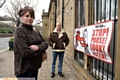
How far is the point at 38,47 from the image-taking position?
8.95 ft

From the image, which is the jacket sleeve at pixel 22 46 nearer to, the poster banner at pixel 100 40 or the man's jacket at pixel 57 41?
the poster banner at pixel 100 40

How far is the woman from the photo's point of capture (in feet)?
8.55

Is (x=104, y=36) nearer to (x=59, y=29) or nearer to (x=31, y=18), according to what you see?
(x=31, y=18)

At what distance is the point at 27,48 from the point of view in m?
2.61

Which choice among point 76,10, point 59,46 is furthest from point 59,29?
point 76,10

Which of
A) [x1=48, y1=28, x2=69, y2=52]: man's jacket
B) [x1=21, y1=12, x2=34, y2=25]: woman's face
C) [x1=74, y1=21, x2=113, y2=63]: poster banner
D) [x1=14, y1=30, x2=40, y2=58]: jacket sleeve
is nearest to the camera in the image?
[x1=14, y1=30, x2=40, y2=58]: jacket sleeve

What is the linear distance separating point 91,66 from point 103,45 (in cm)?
138

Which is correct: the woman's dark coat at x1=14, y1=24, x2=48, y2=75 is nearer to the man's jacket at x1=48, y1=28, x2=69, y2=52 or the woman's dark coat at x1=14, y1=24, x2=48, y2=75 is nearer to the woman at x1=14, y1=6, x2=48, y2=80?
the woman at x1=14, y1=6, x2=48, y2=80

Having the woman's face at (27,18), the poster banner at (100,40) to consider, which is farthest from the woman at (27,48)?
the poster banner at (100,40)

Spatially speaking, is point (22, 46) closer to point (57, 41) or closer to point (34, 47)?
point (34, 47)

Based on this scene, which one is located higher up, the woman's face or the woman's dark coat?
the woman's face

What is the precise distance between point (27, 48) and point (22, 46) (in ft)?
0.25

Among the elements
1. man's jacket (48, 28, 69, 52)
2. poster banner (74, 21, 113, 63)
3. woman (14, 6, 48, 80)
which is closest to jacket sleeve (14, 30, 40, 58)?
woman (14, 6, 48, 80)

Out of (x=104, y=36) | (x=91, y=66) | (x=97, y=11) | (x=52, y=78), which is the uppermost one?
(x=97, y=11)
